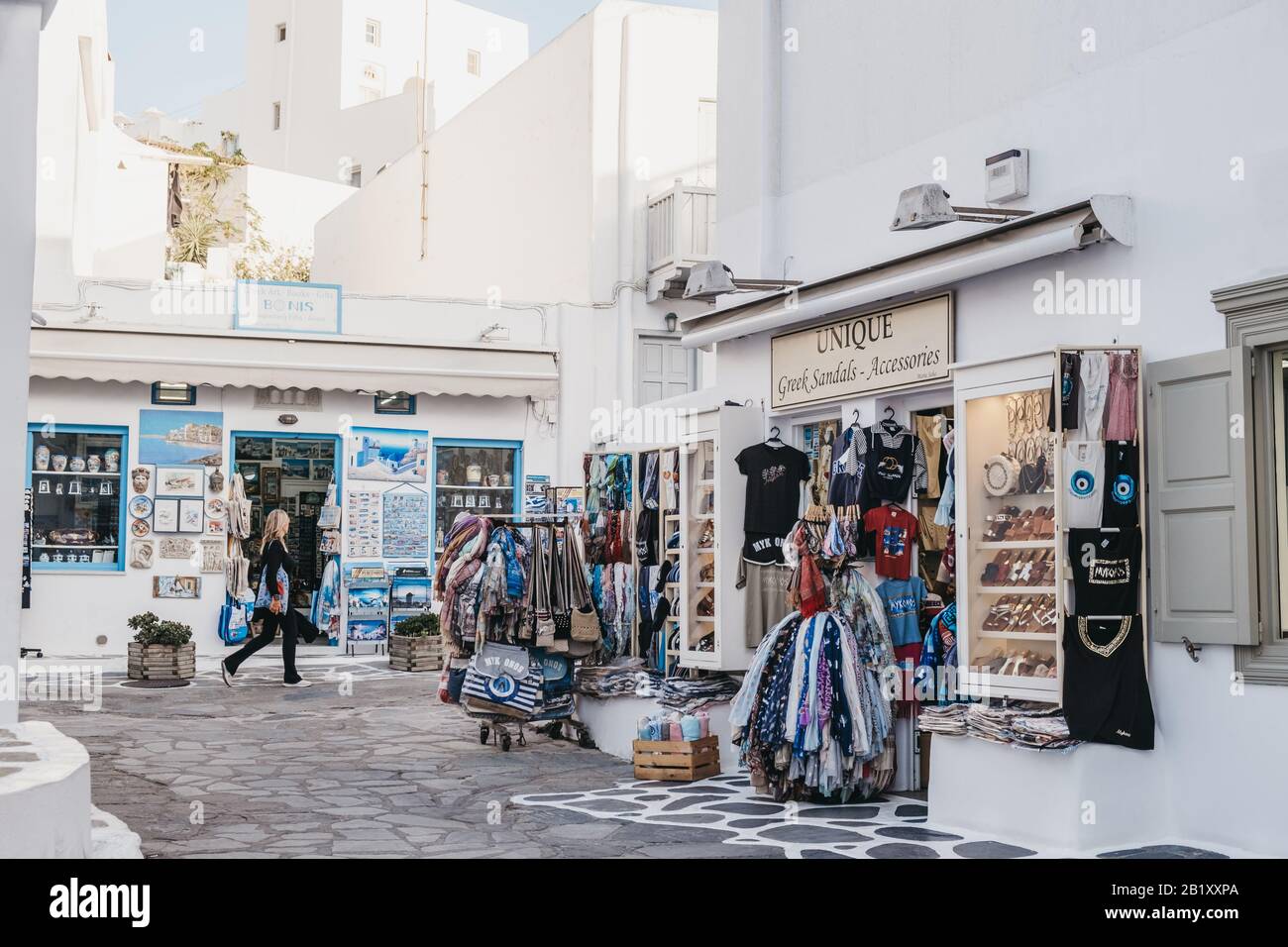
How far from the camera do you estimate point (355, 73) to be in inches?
1323

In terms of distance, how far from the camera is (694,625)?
10523 millimetres

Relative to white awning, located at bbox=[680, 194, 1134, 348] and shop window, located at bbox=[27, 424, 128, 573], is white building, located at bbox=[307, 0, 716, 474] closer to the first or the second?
shop window, located at bbox=[27, 424, 128, 573]

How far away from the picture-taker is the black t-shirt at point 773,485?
1005 centimetres

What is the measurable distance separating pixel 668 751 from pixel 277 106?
29.7 metres

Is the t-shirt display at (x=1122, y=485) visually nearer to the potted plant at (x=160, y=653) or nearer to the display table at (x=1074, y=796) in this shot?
the display table at (x=1074, y=796)

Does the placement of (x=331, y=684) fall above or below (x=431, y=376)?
below

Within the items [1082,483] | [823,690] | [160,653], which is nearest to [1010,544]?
[1082,483]

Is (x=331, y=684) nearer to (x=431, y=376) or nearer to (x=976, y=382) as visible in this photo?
(x=431, y=376)

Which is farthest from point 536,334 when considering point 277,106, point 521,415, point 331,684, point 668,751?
point 277,106

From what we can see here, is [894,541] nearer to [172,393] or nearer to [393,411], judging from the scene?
[393,411]

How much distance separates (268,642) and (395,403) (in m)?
A: 4.42

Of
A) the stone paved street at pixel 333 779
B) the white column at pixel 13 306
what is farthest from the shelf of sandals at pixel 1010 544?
the white column at pixel 13 306

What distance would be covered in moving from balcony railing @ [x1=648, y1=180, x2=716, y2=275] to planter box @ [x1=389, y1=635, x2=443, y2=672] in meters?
5.81

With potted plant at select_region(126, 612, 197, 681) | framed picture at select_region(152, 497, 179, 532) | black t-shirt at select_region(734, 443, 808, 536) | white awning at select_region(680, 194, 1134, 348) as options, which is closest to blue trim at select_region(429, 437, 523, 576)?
framed picture at select_region(152, 497, 179, 532)
